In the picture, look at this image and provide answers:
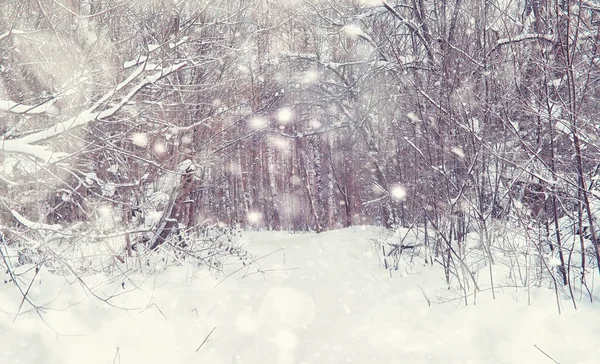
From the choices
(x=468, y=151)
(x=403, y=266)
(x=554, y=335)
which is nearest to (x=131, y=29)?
(x=468, y=151)

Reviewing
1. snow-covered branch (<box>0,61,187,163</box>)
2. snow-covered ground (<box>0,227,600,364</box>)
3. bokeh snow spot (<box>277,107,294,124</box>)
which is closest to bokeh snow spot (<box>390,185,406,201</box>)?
snow-covered ground (<box>0,227,600,364</box>)

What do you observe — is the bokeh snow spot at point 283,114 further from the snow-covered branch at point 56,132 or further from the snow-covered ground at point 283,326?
the snow-covered branch at point 56,132

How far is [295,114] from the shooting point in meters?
14.3

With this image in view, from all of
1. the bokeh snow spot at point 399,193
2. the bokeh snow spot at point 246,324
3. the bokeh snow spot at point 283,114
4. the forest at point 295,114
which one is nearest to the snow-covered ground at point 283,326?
the bokeh snow spot at point 246,324

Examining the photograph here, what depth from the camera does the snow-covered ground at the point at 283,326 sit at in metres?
2.75

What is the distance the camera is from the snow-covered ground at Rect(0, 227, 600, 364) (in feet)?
9.01

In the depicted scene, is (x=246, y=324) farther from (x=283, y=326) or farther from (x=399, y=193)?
(x=399, y=193)

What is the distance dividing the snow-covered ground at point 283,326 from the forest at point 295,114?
386 millimetres

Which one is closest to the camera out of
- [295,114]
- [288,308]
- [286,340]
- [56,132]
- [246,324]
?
[56,132]

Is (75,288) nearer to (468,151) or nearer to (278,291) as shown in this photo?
→ (278,291)

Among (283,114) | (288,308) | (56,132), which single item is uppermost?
(283,114)

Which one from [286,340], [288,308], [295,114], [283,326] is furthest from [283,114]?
[286,340]

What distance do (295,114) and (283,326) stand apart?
1138cm

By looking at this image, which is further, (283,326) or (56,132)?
(283,326)
